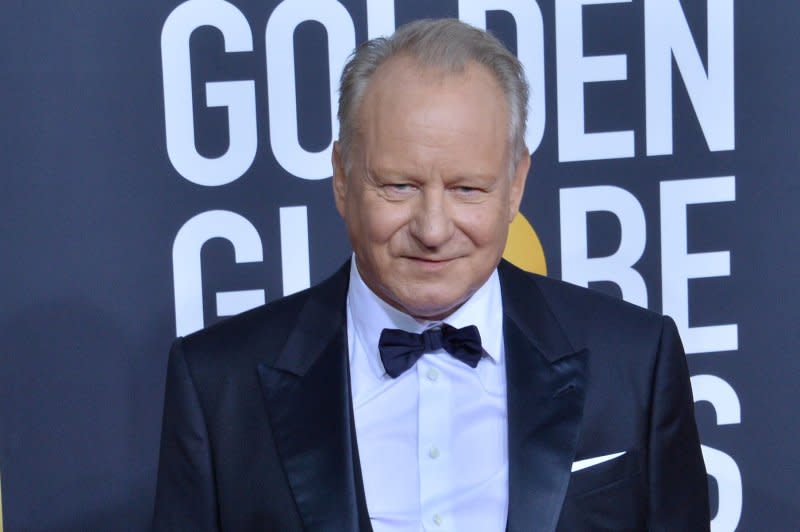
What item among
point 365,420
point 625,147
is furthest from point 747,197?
point 365,420

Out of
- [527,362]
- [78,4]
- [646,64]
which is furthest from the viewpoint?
[646,64]

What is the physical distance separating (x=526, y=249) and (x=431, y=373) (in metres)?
0.82

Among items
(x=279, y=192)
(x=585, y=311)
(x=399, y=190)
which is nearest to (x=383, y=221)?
(x=399, y=190)

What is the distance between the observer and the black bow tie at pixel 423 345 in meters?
1.76

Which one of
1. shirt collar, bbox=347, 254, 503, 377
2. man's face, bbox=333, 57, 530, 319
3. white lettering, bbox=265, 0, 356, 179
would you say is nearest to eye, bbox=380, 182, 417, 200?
man's face, bbox=333, 57, 530, 319

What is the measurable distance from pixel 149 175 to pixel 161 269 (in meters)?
0.18

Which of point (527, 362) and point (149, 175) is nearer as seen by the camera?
point (527, 362)

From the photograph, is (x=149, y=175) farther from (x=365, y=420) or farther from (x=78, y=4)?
(x=365, y=420)

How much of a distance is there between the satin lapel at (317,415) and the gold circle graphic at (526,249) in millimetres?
772

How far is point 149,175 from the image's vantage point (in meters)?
2.39

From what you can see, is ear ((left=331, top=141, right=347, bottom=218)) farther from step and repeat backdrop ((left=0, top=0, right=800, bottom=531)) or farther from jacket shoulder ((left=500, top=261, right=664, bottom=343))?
step and repeat backdrop ((left=0, top=0, right=800, bottom=531))

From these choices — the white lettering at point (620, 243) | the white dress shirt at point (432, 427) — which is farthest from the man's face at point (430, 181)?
the white lettering at point (620, 243)

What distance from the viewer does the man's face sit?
1629mm

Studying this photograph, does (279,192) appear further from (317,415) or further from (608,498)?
(608,498)
